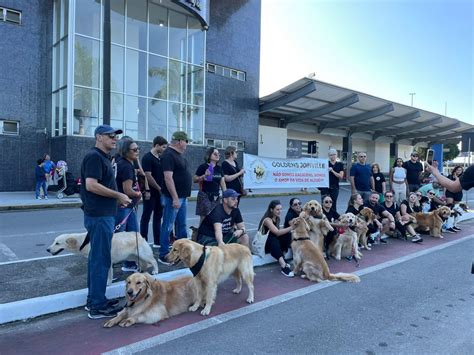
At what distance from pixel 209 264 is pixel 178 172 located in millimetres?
1808

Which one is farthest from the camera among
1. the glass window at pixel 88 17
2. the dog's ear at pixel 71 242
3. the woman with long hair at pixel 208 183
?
the glass window at pixel 88 17

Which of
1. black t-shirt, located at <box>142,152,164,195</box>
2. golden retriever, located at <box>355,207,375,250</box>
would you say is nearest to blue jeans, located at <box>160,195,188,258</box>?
black t-shirt, located at <box>142,152,164,195</box>

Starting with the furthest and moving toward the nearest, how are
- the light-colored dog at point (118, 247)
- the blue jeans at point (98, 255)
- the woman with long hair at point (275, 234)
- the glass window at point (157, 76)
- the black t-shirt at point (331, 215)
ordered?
the glass window at point (157, 76), the black t-shirt at point (331, 215), the woman with long hair at point (275, 234), the light-colored dog at point (118, 247), the blue jeans at point (98, 255)

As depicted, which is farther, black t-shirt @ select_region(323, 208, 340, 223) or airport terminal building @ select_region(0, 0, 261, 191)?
airport terminal building @ select_region(0, 0, 261, 191)

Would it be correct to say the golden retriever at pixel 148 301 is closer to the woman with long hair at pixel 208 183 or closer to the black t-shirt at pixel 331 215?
the woman with long hair at pixel 208 183

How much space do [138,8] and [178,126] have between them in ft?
21.2

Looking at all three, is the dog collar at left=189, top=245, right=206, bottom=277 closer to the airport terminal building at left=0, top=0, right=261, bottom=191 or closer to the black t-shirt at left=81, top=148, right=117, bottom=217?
the black t-shirt at left=81, top=148, right=117, bottom=217

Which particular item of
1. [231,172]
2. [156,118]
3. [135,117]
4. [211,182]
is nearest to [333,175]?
[231,172]

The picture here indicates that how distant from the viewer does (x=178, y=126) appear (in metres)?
19.5

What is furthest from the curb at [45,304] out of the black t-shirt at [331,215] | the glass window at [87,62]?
the glass window at [87,62]

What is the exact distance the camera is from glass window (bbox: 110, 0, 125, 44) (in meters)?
17.3

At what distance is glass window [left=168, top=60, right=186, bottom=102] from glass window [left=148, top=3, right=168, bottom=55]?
2.92 ft

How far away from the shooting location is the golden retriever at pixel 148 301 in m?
3.46

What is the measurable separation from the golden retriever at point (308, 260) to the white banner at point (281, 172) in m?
5.58
